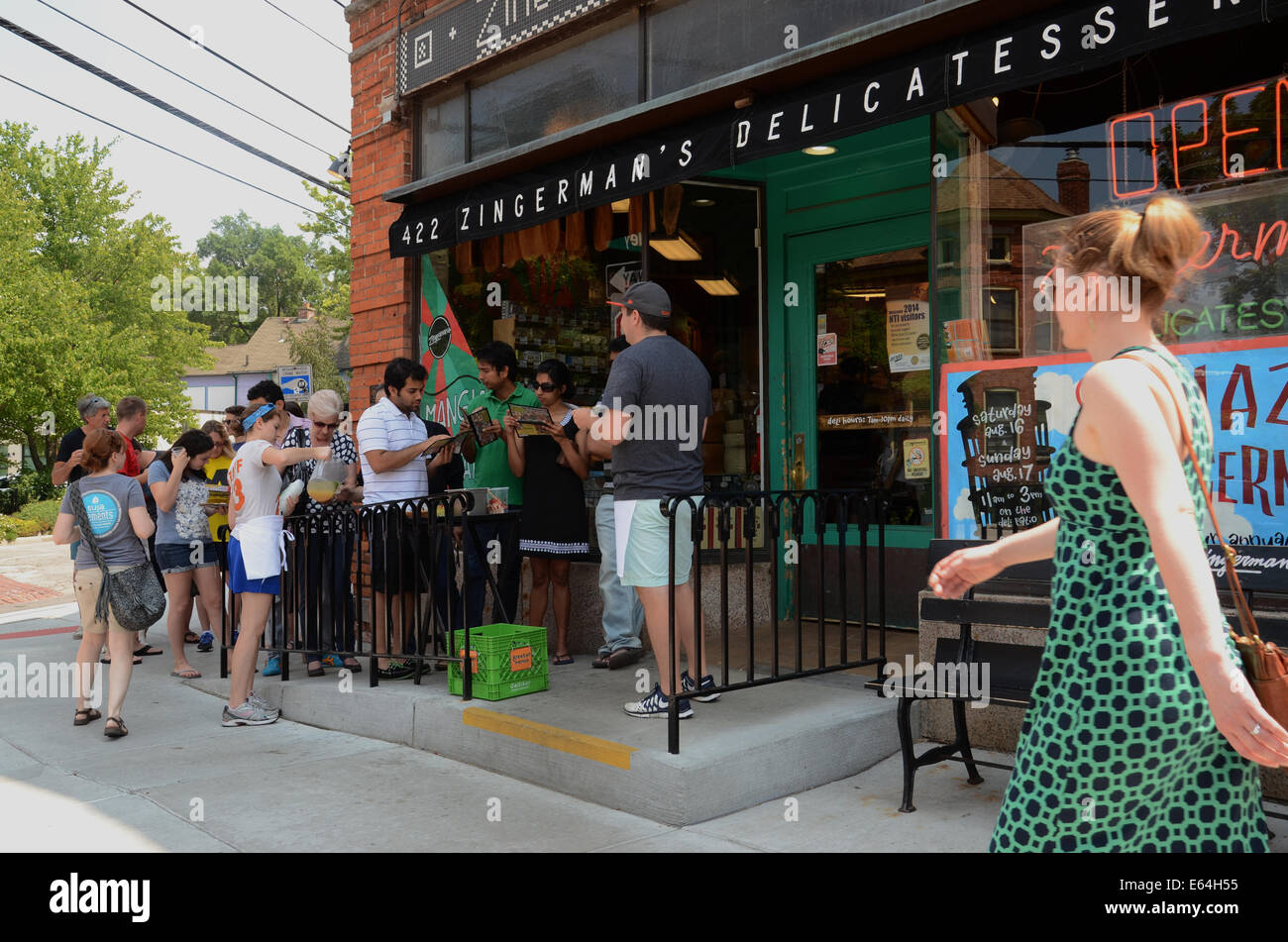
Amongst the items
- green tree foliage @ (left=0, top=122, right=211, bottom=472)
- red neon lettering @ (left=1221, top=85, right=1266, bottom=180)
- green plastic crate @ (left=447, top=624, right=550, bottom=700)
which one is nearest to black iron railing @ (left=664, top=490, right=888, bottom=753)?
green plastic crate @ (left=447, top=624, right=550, bottom=700)

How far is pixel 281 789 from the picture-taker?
5.07m

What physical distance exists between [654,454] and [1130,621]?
3.00 meters

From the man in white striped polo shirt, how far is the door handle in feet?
8.41

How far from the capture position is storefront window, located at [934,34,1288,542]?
14.1 feet

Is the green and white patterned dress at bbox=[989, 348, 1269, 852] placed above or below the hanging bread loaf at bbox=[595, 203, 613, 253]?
below

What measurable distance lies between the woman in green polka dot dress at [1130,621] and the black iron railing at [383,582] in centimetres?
396

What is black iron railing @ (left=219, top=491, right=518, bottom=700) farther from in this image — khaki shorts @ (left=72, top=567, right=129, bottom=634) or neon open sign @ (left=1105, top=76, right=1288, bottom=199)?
neon open sign @ (left=1105, top=76, right=1288, bottom=199)

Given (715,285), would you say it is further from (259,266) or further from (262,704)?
(259,266)

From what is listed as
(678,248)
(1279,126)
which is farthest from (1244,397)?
(678,248)

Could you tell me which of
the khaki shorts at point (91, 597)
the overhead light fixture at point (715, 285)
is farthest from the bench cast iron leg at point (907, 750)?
the khaki shorts at point (91, 597)

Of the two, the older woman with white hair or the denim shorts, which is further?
the denim shorts

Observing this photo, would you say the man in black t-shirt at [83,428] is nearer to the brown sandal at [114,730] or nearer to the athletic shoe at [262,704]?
the brown sandal at [114,730]
